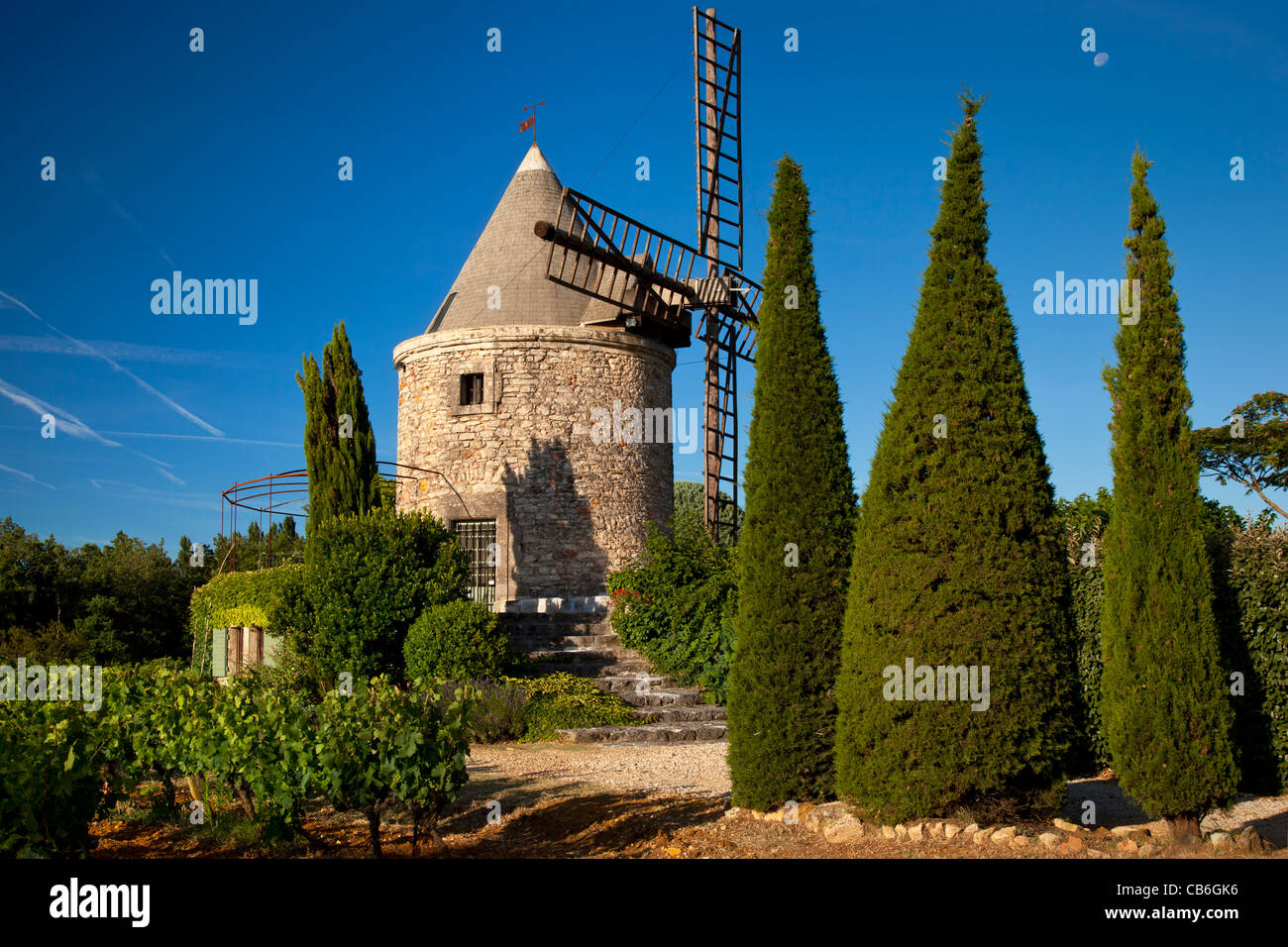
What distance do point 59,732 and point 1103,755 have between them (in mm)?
8558

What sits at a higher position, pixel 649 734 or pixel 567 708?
pixel 567 708

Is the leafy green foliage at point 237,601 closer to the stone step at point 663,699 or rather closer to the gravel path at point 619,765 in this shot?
the stone step at point 663,699

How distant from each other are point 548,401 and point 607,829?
39.8 ft

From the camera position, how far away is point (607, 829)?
6.79 m

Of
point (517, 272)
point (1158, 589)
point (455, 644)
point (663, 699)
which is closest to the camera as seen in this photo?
point (1158, 589)

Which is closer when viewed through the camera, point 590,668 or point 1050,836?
point 1050,836

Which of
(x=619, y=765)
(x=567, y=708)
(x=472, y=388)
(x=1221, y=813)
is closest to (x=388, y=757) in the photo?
(x=619, y=765)

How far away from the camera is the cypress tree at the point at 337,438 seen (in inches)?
602

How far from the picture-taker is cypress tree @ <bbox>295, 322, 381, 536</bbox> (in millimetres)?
15297

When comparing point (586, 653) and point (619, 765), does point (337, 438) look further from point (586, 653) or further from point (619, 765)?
point (619, 765)

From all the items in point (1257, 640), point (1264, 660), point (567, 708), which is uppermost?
point (1257, 640)

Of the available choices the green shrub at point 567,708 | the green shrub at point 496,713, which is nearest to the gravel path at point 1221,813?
the green shrub at point 567,708

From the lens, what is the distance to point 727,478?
20531 mm

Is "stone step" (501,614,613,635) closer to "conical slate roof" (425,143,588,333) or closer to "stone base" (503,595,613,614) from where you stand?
"stone base" (503,595,613,614)
